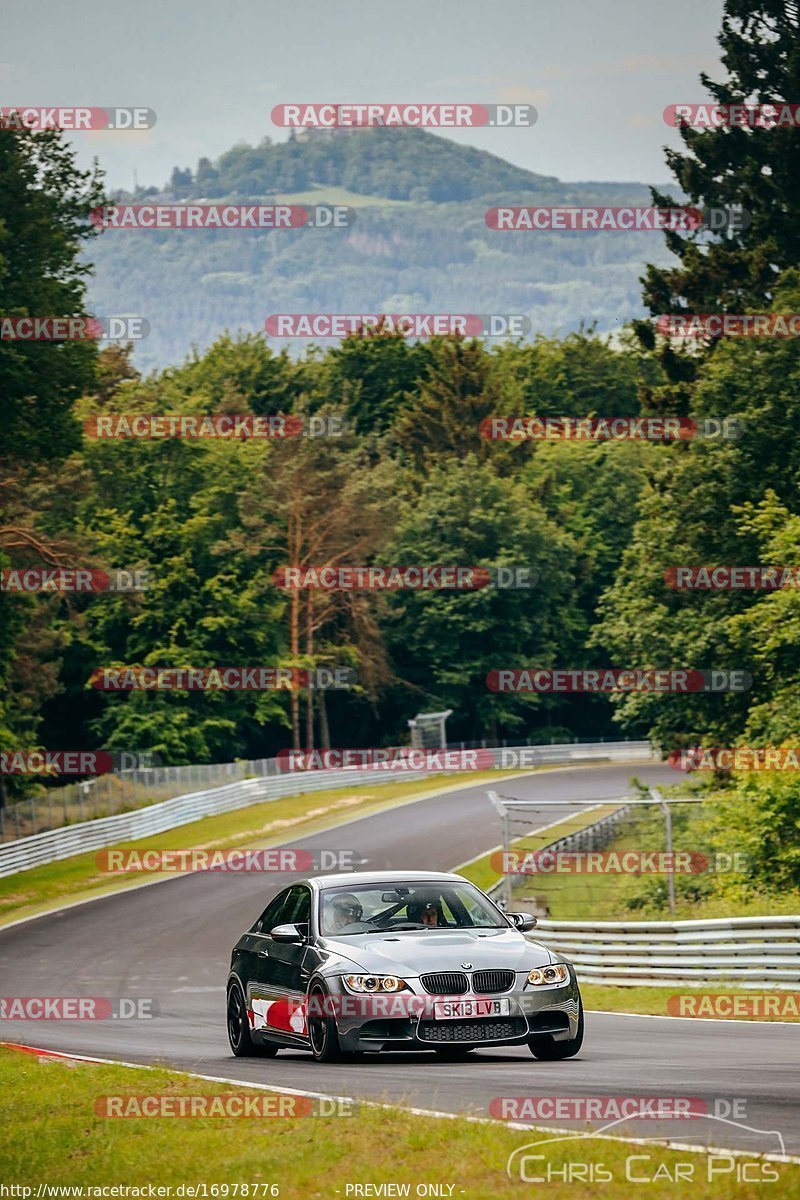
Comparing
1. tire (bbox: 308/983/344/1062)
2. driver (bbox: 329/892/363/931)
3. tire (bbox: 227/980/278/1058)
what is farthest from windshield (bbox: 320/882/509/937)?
tire (bbox: 227/980/278/1058)

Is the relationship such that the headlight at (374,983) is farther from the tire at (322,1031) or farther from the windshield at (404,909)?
the windshield at (404,909)

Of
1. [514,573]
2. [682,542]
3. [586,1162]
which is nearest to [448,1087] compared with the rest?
[586,1162]

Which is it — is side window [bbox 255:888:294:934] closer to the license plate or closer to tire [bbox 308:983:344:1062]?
tire [bbox 308:983:344:1062]

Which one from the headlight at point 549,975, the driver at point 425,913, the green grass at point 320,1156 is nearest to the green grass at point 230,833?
the driver at point 425,913

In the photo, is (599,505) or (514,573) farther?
(599,505)

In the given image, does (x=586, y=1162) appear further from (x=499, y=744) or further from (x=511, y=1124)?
(x=499, y=744)

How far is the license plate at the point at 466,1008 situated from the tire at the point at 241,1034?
2.48 m

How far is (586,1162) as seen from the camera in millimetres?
7613

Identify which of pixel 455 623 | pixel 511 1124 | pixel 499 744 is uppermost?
pixel 511 1124

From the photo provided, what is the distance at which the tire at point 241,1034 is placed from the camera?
1415 cm

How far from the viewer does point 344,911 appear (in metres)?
13.3

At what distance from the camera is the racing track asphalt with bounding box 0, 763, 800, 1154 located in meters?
9.94

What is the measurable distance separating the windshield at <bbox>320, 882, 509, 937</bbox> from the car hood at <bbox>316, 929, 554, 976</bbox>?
245 millimetres

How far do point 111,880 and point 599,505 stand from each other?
53.0 meters
